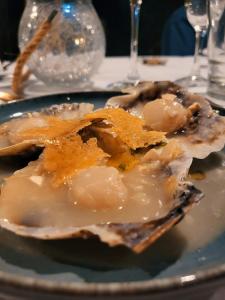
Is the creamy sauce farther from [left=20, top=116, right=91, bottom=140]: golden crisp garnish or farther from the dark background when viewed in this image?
the dark background

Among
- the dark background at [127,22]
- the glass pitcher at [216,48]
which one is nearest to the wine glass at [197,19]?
the glass pitcher at [216,48]

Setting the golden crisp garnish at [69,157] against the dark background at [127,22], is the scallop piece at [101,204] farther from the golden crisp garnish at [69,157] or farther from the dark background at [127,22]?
the dark background at [127,22]

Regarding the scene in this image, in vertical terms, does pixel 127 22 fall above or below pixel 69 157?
below

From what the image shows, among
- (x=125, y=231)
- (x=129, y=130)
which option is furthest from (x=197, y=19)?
(x=125, y=231)

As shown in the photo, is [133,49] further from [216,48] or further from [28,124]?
[28,124]

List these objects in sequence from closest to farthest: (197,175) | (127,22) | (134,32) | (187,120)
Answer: (197,175) < (187,120) < (134,32) < (127,22)

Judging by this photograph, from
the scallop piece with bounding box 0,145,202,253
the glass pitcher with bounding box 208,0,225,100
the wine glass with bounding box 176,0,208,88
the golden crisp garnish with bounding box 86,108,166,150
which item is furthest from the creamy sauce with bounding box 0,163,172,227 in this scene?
the wine glass with bounding box 176,0,208,88
